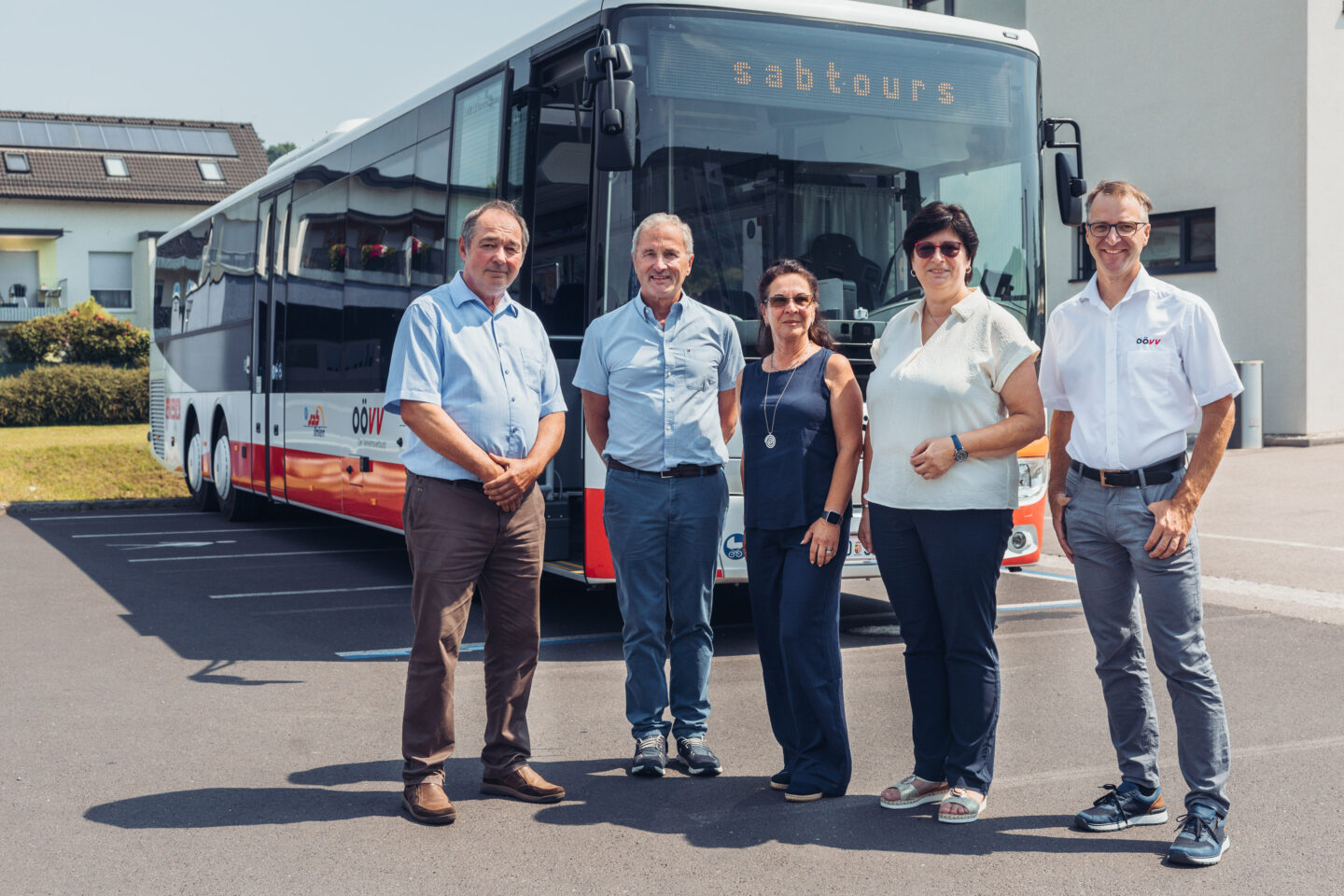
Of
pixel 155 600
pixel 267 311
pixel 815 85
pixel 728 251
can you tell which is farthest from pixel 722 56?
pixel 267 311

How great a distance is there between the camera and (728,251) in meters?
7.13

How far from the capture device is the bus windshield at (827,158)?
7082 mm

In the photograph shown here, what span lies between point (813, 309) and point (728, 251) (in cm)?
235

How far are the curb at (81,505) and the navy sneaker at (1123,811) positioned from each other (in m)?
14.9

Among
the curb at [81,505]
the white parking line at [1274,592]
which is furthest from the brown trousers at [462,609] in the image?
the curb at [81,505]

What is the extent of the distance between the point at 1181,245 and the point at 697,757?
18.4 metres

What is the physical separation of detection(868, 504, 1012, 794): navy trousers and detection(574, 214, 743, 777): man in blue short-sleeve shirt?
0.80m

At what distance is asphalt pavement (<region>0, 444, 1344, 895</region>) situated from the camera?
4.07 metres

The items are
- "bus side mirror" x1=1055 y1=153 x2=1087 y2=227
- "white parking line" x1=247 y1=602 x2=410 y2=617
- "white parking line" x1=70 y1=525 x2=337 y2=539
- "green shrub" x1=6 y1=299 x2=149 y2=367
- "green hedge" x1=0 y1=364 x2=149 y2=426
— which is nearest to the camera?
"bus side mirror" x1=1055 y1=153 x2=1087 y2=227

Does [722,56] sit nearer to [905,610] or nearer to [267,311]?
[905,610]

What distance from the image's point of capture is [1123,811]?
4430 millimetres

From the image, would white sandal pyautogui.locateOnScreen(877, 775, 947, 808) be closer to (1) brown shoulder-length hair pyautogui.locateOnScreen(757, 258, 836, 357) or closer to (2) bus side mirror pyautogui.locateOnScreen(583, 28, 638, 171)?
(1) brown shoulder-length hair pyautogui.locateOnScreen(757, 258, 836, 357)

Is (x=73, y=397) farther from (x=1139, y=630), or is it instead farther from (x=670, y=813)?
(x=1139, y=630)

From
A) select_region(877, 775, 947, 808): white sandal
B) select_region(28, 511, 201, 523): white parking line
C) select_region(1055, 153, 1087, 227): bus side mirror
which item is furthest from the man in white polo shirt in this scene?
select_region(28, 511, 201, 523): white parking line
